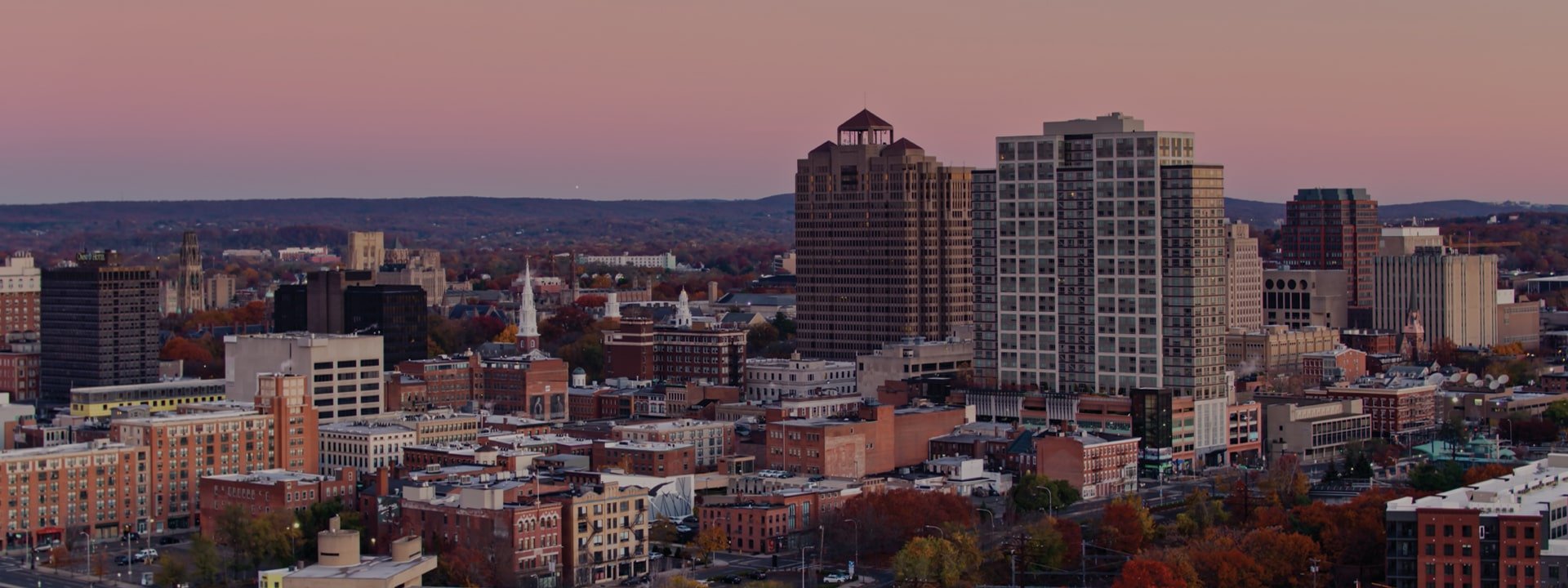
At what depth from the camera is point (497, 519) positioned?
9162cm

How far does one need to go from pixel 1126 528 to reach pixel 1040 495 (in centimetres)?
982

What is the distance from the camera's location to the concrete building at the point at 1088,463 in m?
113

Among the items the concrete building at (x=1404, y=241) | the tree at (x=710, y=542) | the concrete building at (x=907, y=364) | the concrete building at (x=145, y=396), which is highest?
the concrete building at (x=1404, y=241)

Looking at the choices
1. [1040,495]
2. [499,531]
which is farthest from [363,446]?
[1040,495]

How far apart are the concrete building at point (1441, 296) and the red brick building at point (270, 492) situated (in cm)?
9430

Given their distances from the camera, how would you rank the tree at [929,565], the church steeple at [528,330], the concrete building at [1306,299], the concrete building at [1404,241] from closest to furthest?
the tree at [929,565] < the church steeple at [528,330] < the concrete building at [1306,299] < the concrete building at [1404,241]

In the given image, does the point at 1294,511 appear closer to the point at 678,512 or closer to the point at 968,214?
the point at 678,512

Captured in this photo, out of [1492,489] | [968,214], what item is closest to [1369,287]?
[968,214]

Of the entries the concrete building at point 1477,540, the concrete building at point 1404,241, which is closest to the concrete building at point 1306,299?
the concrete building at point 1404,241

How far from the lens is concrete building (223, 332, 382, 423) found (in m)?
128

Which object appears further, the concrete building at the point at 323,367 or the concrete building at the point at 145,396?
the concrete building at the point at 145,396

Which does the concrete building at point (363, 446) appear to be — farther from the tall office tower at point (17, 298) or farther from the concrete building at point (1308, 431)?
the tall office tower at point (17, 298)

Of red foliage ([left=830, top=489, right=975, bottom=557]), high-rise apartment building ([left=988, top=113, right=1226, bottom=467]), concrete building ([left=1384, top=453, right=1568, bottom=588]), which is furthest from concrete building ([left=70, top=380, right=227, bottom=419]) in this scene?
concrete building ([left=1384, top=453, right=1568, bottom=588])

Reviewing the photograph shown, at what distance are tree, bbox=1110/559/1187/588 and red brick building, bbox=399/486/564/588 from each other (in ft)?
70.5
